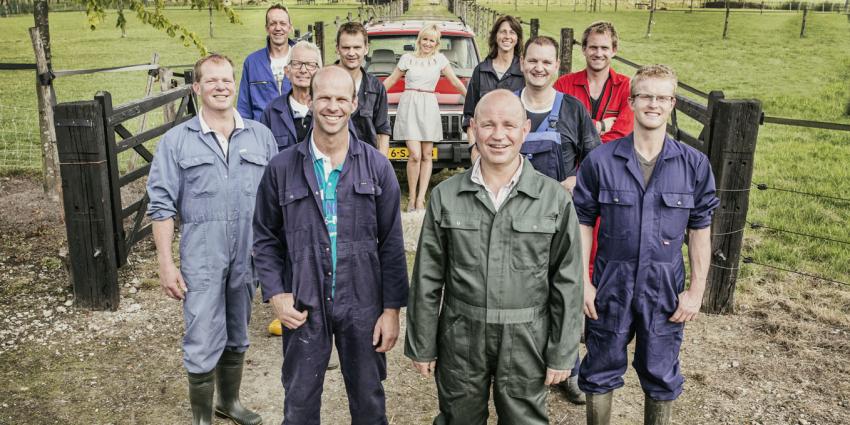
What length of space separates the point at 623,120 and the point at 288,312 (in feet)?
7.68

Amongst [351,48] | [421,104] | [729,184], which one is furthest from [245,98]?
[729,184]

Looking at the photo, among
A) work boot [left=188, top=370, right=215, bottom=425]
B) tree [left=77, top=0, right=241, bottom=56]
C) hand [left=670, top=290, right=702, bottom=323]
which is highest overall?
tree [left=77, top=0, right=241, bottom=56]

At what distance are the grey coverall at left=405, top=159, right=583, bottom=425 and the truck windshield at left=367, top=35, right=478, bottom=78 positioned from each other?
20.3 feet

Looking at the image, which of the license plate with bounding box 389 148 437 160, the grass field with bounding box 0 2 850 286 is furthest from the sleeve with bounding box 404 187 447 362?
the license plate with bounding box 389 148 437 160

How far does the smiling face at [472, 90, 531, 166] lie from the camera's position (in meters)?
2.61

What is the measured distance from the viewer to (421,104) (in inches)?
280

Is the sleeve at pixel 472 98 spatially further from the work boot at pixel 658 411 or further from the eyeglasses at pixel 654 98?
the work boot at pixel 658 411

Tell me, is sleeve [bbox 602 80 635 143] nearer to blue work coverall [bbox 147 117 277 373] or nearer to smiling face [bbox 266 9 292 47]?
blue work coverall [bbox 147 117 277 373]

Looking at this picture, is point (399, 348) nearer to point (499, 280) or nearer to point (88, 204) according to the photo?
point (499, 280)

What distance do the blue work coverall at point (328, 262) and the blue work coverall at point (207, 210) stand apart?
444 millimetres

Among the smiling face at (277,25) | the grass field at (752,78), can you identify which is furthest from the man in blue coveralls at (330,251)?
the grass field at (752,78)

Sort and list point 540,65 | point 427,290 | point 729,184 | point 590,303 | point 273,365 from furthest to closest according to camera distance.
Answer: point 729,184, point 273,365, point 540,65, point 590,303, point 427,290

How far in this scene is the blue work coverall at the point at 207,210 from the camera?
322 centimetres

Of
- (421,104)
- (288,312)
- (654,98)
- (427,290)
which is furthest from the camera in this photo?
(421,104)
